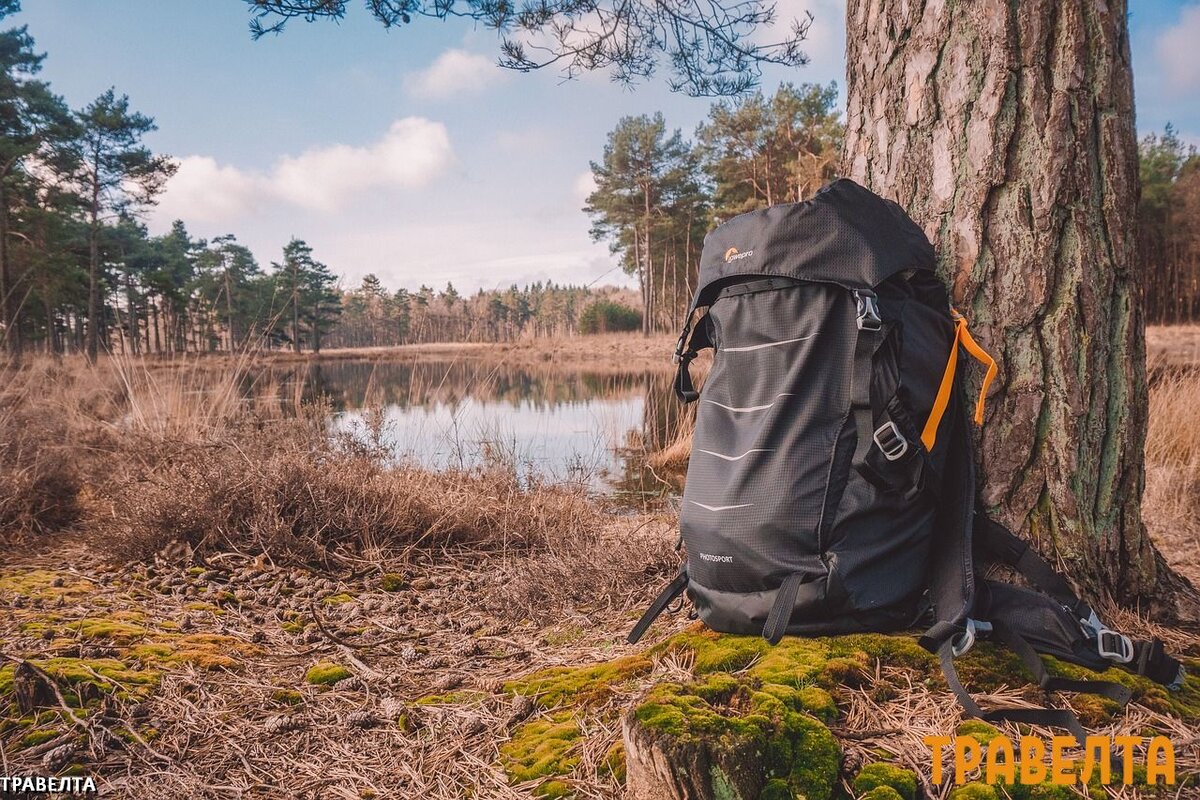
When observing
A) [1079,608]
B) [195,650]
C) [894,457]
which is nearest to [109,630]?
[195,650]

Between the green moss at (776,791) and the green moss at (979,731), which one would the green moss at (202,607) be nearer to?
the green moss at (776,791)

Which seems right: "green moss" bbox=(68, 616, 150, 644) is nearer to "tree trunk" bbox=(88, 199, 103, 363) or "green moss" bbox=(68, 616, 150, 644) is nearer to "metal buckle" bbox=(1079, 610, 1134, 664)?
"metal buckle" bbox=(1079, 610, 1134, 664)

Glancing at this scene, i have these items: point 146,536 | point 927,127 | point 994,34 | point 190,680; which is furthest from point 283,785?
point 994,34

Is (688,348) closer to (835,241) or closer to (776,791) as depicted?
(835,241)

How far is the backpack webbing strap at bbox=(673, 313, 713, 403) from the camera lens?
6.03 ft

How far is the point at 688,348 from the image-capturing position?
6.14ft

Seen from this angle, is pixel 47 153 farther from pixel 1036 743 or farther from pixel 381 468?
pixel 1036 743

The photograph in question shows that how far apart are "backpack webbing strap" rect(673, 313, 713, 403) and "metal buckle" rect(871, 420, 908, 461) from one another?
0.52 m

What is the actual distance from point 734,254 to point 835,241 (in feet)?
0.79

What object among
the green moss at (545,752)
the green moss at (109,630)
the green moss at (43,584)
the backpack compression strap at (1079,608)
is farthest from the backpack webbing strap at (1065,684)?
the green moss at (43,584)

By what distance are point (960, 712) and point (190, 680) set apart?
1.72 m

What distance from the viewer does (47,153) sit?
1585 cm

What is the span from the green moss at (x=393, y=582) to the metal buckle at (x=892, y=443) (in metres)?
2.02

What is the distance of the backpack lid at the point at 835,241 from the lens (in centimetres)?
147
